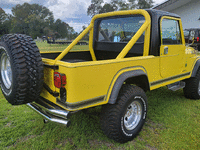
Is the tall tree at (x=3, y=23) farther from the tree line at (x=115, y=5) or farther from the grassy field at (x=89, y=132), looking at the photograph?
the grassy field at (x=89, y=132)

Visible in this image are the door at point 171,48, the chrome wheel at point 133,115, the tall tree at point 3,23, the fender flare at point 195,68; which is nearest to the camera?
the chrome wheel at point 133,115

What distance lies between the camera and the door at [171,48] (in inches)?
128

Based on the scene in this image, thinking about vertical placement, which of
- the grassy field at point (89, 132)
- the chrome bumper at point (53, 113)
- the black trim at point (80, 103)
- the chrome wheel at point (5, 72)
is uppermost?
the chrome wheel at point (5, 72)

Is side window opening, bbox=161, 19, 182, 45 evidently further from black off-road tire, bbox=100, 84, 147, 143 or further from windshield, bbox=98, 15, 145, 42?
black off-road tire, bbox=100, 84, 147, 143

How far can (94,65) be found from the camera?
2100 millimetres

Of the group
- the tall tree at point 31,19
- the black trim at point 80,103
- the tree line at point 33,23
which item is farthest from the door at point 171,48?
the tall tree at point 31,19

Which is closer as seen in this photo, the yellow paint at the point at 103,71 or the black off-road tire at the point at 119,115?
the yellow paint at the point at 103,71

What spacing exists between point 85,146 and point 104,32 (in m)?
2.48

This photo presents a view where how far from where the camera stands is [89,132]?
9.89 ft

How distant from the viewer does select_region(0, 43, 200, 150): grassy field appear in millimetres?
2672

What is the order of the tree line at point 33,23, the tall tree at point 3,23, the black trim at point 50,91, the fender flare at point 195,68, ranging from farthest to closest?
the tree line at point 33,23, the tall tree at point 3,23, the fender flare at point 195,68, the black trim at point 50,91

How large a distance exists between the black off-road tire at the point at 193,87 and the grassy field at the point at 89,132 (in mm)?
487

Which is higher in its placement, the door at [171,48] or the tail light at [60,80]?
the door at [171,48]

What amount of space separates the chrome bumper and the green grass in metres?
→ 0.33
